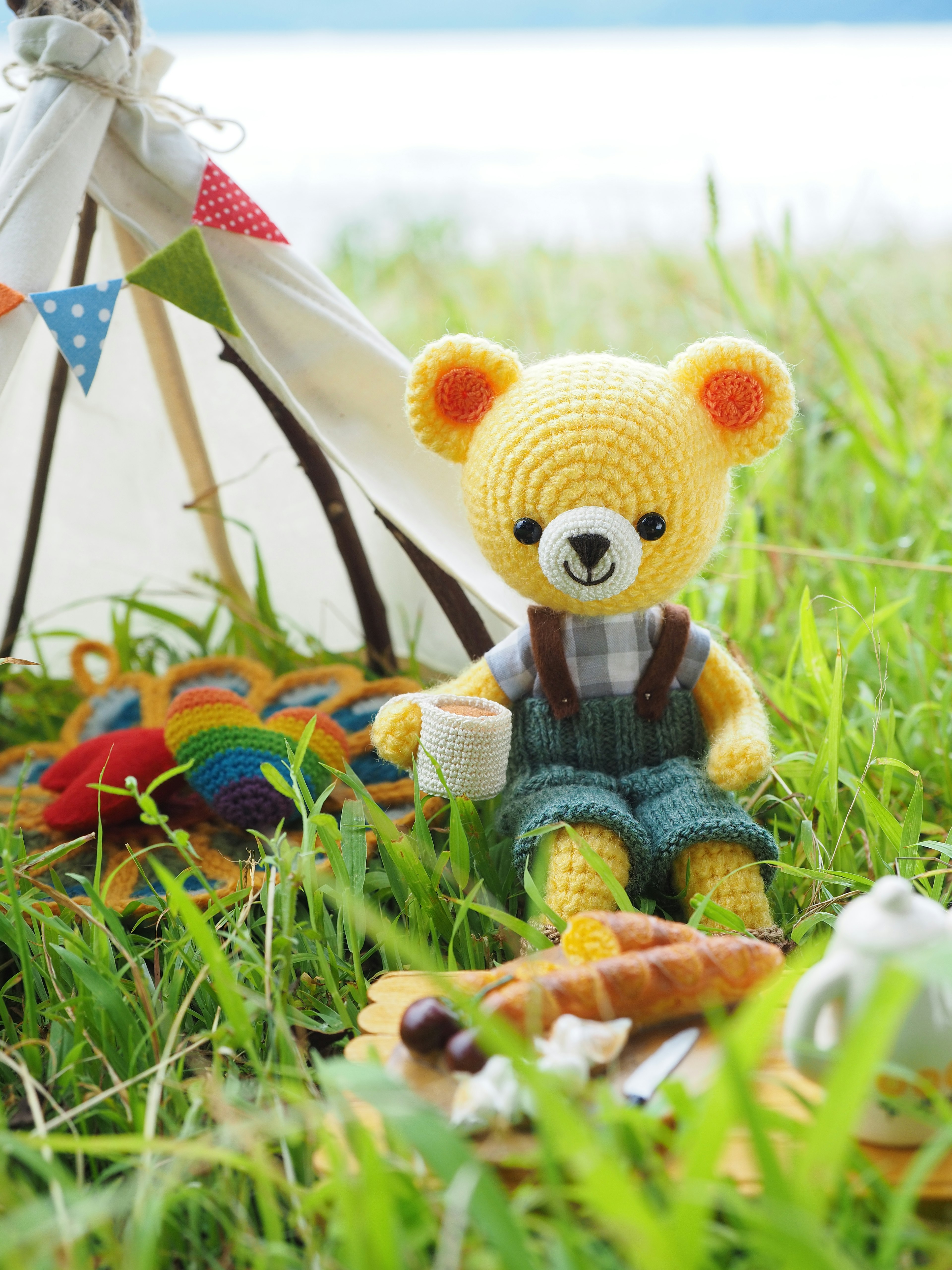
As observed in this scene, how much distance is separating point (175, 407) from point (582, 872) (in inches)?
52.7

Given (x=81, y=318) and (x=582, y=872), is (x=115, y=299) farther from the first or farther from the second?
(x=582, y=872)

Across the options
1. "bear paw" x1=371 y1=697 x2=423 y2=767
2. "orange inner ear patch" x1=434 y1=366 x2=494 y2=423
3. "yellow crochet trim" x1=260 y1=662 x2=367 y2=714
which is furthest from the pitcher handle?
"yellow crochet trim" x1=260 y1=662 x2=367 y2=714

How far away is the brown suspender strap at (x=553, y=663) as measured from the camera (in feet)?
4.63

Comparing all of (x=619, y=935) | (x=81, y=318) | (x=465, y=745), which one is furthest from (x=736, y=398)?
(x=81, y=318)

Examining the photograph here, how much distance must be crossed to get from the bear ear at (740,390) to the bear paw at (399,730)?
54cm

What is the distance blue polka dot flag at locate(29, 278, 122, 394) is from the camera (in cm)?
145

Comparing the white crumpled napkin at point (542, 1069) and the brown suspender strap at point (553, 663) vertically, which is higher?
the brown suspender strap at point (553, 663)

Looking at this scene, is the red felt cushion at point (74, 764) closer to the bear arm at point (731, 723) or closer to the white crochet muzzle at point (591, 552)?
the white crochet muzzle at point (591, 552)

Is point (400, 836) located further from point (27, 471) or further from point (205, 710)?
point (27, 471)

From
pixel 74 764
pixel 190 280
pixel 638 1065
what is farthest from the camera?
pixel 74 764

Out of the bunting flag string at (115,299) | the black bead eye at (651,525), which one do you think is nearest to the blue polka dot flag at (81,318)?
the bunting flag string at (115,299)

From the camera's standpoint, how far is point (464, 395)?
4.56 feet

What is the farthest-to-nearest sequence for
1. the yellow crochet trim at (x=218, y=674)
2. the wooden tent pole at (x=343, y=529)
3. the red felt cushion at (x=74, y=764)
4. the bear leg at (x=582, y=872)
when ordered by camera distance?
the yellow crochet trim at (x=218, y=674) → the wooden tent pole at (x=343, y=529) → the red felt cushion at (x=74, y=764) → the bear leg at (x=582, y=872)

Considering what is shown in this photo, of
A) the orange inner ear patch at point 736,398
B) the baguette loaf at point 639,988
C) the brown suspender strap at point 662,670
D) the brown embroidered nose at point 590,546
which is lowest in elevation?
the baguette loaf at point 639,988
